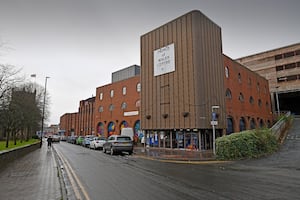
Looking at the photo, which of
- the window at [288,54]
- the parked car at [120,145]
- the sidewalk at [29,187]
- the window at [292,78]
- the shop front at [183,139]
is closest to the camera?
the sidewalk at [29,187]

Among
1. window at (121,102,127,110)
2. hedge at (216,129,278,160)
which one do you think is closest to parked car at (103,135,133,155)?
hedge at (216,129,278,160)

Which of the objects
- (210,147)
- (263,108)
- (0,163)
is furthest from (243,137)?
(263,108)

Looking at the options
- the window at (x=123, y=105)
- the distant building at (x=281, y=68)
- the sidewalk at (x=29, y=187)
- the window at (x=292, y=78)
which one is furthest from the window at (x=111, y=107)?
the window at (x=292, y=78)

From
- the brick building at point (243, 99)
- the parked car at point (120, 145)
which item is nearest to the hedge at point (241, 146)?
the parked car at point (120, 145)

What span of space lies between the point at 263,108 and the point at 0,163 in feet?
134

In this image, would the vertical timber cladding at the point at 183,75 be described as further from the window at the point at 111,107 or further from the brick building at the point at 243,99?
the window at the point at 111,107

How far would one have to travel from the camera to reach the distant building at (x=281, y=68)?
1950 inches

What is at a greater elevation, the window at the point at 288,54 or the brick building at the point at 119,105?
the window at the point at 288,54

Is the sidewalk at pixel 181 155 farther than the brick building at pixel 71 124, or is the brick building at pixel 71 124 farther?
the brick building at pixel 71 124

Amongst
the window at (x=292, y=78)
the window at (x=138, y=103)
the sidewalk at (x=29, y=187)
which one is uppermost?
the window at (x=292, y=78)

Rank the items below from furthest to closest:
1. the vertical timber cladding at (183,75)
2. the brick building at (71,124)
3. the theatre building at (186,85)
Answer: the brick building at (71,124) < the vertical timber cladding at (183,75) < the theatre building at (186,85)

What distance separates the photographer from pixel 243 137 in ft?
49.9

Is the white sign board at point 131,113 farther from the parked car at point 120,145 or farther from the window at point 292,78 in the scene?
the window at point 292,78

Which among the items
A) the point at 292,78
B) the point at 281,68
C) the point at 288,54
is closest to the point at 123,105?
the point at 281,68
